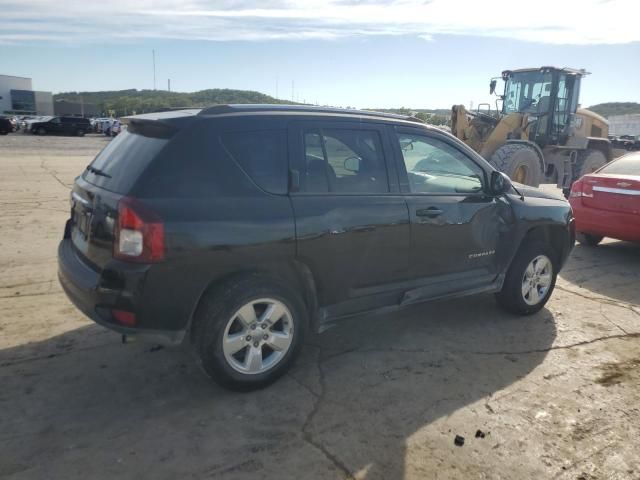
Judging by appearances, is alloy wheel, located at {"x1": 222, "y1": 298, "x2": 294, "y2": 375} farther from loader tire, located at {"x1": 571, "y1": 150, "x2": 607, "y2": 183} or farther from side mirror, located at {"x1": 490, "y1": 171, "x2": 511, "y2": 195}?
loader tire, located at {"x1": 571, "y1": 150, "x2": 607, "y2": 183}

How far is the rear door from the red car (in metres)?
4.52

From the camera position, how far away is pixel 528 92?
13.1 metres

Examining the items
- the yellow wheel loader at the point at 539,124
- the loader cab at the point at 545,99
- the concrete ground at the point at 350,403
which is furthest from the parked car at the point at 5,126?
the concrete ground at the point at 350,403

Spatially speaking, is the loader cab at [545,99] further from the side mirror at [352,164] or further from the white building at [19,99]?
the white building at [19,99]

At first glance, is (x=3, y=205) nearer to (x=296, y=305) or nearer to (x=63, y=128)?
(x=296, y=305)

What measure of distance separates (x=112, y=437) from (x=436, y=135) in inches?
132

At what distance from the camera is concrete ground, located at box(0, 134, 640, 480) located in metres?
2.89

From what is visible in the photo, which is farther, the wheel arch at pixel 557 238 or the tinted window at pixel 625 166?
the tinted window at pixel 625 166

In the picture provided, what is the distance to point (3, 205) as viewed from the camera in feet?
30.9

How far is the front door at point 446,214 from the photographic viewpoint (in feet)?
13.9

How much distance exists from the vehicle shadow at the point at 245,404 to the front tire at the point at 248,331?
0.18 meters

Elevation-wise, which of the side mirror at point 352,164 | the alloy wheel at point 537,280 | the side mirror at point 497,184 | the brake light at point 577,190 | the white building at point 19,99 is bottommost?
the alloy wheel at point 537,280

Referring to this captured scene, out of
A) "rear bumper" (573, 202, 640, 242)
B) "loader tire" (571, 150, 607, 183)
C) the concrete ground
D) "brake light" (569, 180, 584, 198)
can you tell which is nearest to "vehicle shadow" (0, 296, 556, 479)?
the concrete ground

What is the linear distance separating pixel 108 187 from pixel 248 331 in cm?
129
